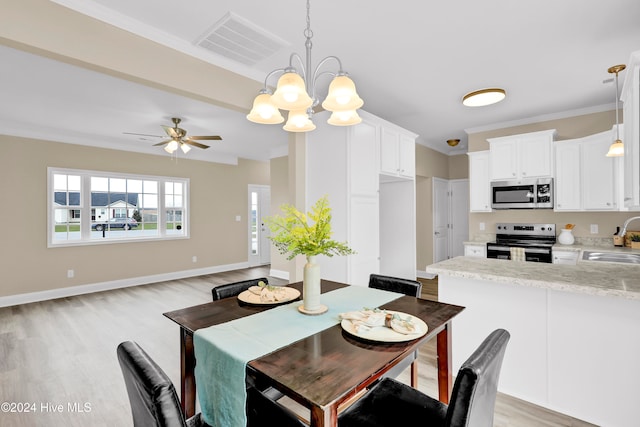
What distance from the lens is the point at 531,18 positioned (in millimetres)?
2229

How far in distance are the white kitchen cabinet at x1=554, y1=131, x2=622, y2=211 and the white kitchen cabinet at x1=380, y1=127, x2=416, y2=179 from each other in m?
1.95

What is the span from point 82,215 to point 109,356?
3398 millimetres

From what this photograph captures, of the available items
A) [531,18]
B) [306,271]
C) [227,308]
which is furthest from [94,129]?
[531,18]

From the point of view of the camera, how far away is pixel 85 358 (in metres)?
2.80

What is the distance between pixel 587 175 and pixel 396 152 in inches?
95.7

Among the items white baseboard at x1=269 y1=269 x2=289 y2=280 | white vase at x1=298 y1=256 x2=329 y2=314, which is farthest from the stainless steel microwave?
white vase at x1=298 y1=256 x2=329 y2=314

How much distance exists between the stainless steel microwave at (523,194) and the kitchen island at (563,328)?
2.11 m

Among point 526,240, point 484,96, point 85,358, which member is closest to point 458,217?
point 526,240

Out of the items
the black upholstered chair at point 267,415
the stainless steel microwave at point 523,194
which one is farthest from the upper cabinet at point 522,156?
the black upholstered chair at point 267,415

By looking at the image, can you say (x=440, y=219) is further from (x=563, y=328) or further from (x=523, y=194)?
(x=563, y=328)

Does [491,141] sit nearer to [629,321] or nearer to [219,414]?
[629,321]

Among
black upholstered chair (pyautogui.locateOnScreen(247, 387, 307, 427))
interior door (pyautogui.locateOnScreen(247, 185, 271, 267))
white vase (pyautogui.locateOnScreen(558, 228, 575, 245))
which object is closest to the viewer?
black upholstered chair (pyautogui.locateOnScreen(247, 387, 307, 427))

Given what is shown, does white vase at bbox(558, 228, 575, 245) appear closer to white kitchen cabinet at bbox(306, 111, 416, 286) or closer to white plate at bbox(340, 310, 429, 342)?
white kitchen cabinet at bbox(306, 111, 416, 286)

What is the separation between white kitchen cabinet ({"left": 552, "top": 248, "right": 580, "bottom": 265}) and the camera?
12.3 feet
